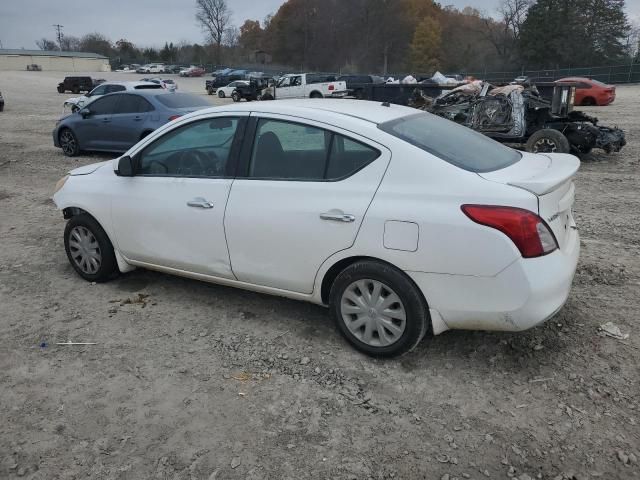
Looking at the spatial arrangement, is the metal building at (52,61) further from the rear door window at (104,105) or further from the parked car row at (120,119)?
the rear door window at (104,105)

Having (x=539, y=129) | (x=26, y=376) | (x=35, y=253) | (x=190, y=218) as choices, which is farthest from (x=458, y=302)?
(x=539, y=129)

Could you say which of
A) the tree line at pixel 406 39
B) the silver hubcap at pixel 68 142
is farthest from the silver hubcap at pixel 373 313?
the tree line at pixel 406 39

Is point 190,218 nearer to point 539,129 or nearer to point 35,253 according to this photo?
point 35,253

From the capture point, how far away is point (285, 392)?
10.4 ft

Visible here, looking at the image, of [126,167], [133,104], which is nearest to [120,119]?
[133,104]

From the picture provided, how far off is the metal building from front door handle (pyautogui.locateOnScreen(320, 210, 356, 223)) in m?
93.7

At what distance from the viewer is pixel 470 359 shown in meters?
3.45

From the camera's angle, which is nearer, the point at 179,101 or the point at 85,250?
the point at 85,250

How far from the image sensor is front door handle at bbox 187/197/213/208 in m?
3.82

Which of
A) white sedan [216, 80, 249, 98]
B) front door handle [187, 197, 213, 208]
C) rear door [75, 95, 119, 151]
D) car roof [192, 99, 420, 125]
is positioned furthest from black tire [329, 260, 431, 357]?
white sedan [216, 80, 249, 98]

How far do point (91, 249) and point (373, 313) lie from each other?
8.82 feet

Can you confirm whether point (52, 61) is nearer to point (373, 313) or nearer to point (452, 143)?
point (452, 143)

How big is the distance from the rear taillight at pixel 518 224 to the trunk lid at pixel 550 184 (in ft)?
0.31

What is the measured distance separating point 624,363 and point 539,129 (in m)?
8.55
